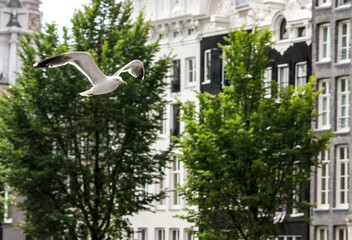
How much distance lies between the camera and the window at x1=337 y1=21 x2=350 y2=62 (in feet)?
193

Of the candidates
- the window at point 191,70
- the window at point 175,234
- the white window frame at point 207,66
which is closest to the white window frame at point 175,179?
the window at point 175,234

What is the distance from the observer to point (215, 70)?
6769cm

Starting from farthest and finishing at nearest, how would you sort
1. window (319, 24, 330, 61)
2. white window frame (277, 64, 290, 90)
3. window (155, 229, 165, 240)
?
window (155, 229, 165, 240) < white window frame (277, 64, 290, 90) < window (319, 24, 330, 61)

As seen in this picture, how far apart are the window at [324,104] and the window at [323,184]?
5.12ft

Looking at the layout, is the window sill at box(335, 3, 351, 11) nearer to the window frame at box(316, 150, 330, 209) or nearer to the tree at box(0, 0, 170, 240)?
the window frame at box(316, 150, 330, 209)

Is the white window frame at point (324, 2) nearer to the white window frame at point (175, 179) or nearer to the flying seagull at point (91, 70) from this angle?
the white window frame at point (175, 179)

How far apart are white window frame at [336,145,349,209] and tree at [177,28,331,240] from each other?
20.0 feet

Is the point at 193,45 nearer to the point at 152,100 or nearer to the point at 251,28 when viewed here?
the point at 251,28

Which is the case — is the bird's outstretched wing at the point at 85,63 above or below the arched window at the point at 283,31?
below

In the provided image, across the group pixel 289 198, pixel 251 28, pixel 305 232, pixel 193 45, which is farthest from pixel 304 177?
pixel 193 45

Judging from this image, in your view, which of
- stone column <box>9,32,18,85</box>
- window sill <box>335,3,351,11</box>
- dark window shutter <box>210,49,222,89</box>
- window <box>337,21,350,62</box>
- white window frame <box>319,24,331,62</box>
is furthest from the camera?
stone column <box>9,32,18,85</box>

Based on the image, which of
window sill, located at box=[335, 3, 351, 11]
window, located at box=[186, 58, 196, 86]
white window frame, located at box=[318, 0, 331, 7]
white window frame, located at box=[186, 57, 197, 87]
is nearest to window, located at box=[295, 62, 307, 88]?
white window frame, located at box=[318, 0, 331, 7]

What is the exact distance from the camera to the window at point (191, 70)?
71188mm

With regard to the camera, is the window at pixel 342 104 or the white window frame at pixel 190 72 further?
the white window frame at pixel 190 72
